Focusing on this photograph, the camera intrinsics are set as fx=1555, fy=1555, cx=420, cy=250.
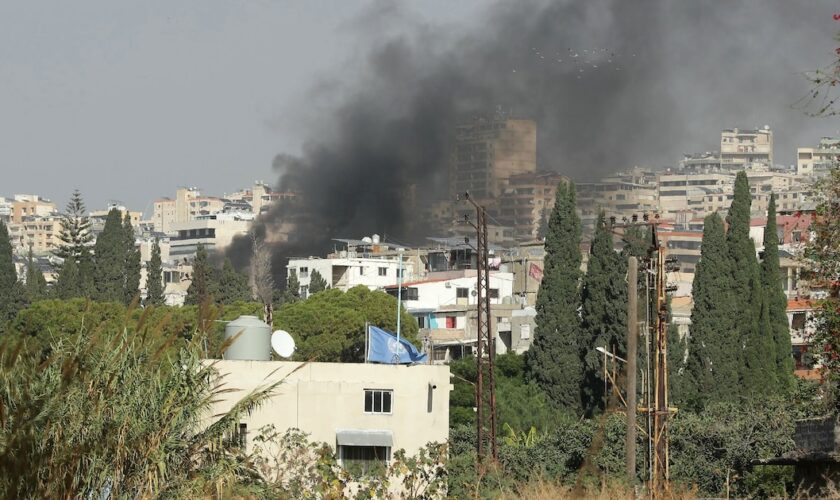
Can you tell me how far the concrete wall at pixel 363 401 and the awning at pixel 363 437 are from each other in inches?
4.6

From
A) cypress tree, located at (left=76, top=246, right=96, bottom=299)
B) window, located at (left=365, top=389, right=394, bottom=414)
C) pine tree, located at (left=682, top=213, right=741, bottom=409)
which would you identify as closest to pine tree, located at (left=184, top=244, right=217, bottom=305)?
cypress tree, located at (left=76, top=246, right=96, bottom=299)

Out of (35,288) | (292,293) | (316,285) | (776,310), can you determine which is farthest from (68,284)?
(776,310)

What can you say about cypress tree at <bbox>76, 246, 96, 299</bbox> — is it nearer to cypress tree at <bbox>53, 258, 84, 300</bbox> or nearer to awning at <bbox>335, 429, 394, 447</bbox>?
cypress tree at <bbox>53, 258, 84, 300</bbox>

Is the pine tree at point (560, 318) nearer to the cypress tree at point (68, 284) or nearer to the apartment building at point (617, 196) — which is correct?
the cypress tree at point (68, 284)

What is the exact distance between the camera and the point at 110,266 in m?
83.2

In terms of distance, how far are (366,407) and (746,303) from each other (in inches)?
1080

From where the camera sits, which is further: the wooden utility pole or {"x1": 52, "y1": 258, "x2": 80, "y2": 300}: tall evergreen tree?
{"x1": 52, "y1": 258, "x2": 80, "y2": 300}: tall evergreen tree

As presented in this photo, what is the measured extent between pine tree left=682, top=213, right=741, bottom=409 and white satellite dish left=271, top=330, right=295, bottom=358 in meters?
22.1

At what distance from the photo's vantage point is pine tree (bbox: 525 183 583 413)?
56.5 meters

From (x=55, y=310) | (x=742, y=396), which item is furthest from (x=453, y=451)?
(x=55, y=310)

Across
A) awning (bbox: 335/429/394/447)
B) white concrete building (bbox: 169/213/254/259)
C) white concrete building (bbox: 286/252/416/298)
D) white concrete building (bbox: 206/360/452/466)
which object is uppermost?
white concrete building (bbox: 169/213/254/259)

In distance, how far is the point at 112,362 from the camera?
31.2 ft

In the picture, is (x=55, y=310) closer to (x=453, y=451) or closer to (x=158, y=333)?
(x=453, y=451)

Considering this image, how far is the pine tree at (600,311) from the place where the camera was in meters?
55.7
